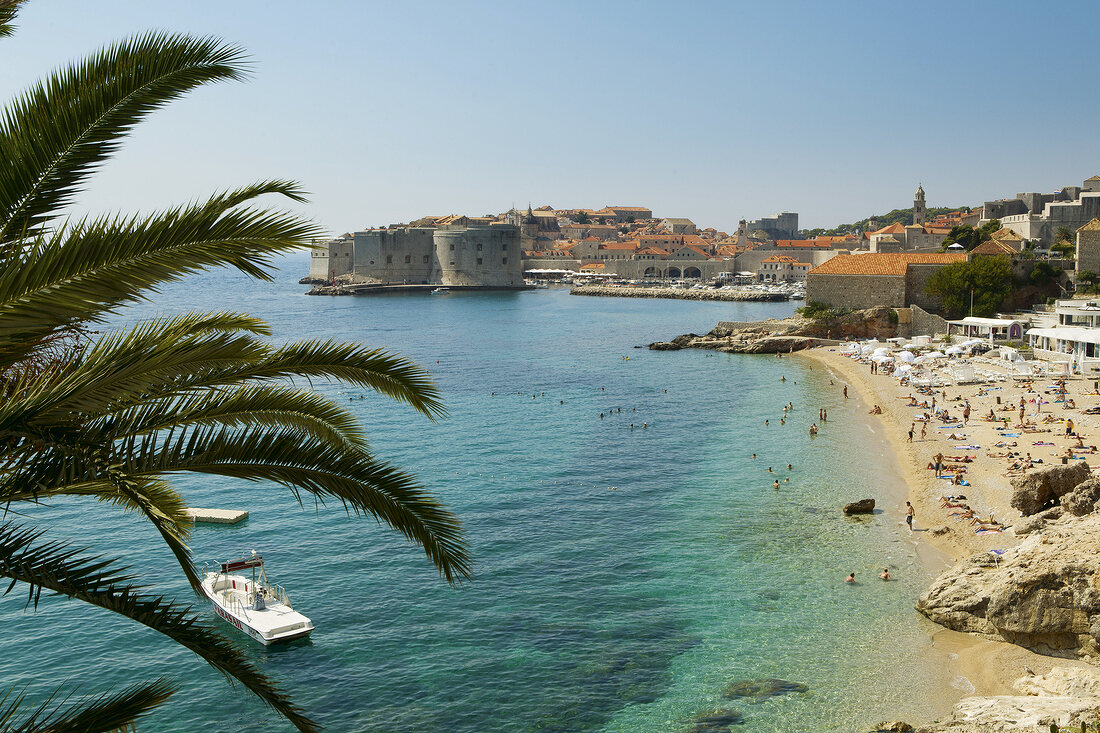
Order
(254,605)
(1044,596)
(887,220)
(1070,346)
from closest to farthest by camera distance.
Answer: (1044,596), (254,605), (1070,346), (887,220)

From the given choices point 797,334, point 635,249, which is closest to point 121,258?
point 797,334

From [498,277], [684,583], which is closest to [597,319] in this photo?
[498,277]

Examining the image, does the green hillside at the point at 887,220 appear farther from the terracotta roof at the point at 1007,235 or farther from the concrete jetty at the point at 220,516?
the concrete jetty at the point at 220,516

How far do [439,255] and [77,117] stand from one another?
8507 cm

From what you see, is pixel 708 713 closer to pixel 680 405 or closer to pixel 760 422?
pixel 760 422

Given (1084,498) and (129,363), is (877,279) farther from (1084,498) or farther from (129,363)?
(129,363)

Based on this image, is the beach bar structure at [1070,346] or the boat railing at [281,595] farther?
the beach bar structure at [1070,346]

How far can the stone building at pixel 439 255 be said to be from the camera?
85.4 metres

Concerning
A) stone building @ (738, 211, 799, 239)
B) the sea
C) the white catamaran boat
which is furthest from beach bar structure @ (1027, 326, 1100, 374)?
stone building @ (738, 211, 799, 239)

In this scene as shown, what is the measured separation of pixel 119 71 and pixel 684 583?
11477 mm

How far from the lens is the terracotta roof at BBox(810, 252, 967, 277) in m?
43.8

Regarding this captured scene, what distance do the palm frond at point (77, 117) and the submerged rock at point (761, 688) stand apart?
8777 mm

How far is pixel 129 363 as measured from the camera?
2891 millimetres

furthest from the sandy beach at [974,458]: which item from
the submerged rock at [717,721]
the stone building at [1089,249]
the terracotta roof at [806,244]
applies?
the terracotta roof at [806,244]
